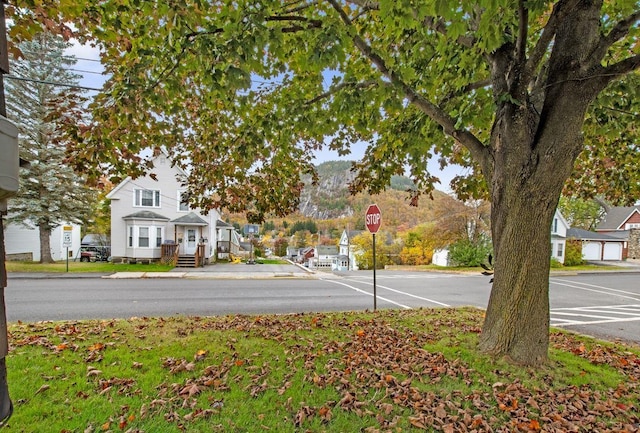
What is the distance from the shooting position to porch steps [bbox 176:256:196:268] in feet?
72.6

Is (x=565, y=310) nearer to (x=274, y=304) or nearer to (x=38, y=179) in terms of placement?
(x=274, y=304)

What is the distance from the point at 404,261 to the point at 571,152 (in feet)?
95.6

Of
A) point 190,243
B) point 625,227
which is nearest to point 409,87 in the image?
point 190,243

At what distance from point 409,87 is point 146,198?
23728 mm

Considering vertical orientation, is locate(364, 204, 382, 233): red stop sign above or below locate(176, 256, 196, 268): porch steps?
above

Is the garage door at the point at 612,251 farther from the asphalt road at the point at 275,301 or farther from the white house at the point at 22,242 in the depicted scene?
the white house at the point at 22,242

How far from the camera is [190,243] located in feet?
81.0

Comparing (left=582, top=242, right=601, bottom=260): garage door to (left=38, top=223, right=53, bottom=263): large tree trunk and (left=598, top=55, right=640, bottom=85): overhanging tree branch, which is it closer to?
(left=598, top=55, right=640, bottom=85): overhanging tree branch

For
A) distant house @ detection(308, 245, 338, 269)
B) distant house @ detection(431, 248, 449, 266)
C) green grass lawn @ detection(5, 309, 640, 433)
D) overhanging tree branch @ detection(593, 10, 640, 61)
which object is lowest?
distant house @ detection(308, 245, 338, 269)

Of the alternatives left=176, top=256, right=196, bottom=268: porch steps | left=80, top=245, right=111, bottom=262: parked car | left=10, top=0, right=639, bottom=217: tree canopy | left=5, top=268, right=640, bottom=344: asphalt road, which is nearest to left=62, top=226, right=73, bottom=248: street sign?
left=5, top=268, right=640, bottom=344: asphalt road

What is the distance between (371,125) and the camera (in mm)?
5793

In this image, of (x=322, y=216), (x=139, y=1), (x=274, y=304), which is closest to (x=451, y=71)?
(x=139, y=1)

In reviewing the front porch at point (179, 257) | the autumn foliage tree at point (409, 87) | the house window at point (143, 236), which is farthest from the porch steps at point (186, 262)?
the autumn foliage tree at point (409, 87)

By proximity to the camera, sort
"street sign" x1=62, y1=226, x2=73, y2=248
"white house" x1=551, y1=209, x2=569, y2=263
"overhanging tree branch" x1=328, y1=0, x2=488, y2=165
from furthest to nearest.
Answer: "white house" x1=551, y1=209, x2=569, y2=263 < "street sign" x1=62, y1=226, x2=73, y2=248 < "overhanging tree branch" x1=328, y1=0, x2=488, y2=165
